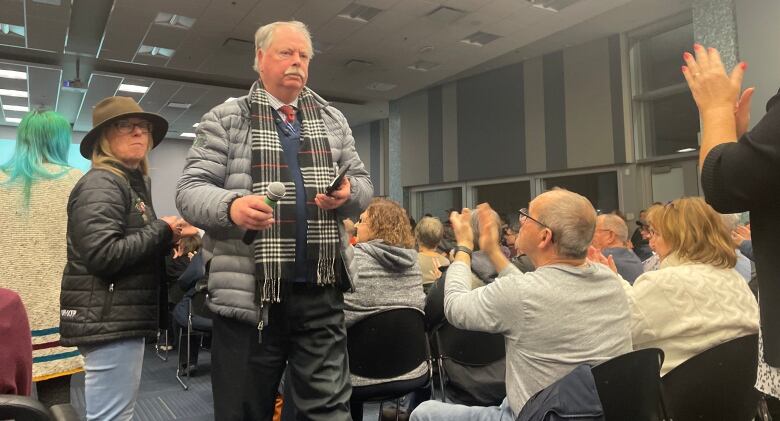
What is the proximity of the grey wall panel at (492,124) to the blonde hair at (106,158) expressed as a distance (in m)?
8.82

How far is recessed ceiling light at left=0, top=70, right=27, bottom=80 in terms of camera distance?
9.94 metres

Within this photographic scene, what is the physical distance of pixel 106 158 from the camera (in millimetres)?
1768

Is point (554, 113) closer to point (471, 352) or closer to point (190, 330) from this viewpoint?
point (190, 330)

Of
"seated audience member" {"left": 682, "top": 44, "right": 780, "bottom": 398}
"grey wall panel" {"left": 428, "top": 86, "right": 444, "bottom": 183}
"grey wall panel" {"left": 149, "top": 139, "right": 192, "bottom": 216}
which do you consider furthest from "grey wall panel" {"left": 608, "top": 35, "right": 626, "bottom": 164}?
"grey wall panel" {"left": 149, "top": 139, "right": 192, "bottom": 216}

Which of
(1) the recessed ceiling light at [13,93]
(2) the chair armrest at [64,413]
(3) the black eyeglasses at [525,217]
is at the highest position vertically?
(1) the recessed ceiling light at [13,93]

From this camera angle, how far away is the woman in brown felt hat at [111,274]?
1.62m

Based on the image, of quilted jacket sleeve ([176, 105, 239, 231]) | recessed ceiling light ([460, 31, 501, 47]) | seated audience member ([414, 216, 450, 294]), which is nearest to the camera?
quilted jacket sleeve ([176, 105, 239, 231])

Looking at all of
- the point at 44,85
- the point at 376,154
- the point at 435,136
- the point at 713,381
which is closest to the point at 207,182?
the point at 713,381

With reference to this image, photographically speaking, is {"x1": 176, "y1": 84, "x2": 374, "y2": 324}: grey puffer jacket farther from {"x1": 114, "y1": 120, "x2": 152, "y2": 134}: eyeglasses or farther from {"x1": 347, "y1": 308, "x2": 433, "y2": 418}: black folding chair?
{"x1": 347, "y1": 308, "x2": 433, "y2": 418}: black folding chair

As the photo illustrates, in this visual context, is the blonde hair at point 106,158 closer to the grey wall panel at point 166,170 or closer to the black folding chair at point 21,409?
the black folding chair at point 21,409

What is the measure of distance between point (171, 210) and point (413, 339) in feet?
48.3

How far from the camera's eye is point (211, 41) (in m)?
8.80

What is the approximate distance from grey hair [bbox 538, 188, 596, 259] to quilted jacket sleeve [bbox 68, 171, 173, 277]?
1209 mm

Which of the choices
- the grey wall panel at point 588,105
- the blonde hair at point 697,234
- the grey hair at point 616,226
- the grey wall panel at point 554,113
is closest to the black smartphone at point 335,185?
the blonde hair at point 697,234
